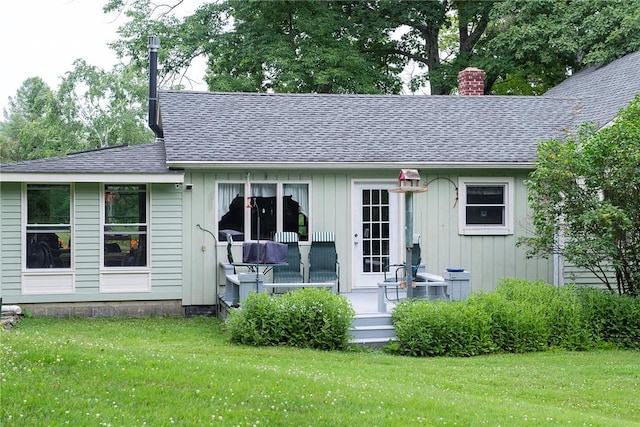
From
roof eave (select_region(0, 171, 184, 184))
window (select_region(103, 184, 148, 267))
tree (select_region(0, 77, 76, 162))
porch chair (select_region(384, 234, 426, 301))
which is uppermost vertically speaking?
tree (select_region(0, 77, 76, 162))

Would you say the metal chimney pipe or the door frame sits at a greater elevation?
the metal chimney pipe

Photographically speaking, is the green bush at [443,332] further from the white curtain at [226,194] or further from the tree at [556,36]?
the tree at [556,36]

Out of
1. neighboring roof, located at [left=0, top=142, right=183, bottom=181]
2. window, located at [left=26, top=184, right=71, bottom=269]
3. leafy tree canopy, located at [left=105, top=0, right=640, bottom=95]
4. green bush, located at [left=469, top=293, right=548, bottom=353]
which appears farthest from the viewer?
leafy tree canopy, located at [left=105, top=0, right=640, bottom=95]

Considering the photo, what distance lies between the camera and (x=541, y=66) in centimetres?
2453

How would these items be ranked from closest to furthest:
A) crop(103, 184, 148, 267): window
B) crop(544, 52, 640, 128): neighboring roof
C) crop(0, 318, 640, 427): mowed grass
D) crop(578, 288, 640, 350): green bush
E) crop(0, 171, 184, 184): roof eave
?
crop(0, 318, 640, 427): mowed grass < crop(578, 288, 640, 350): green bush < crop(0, 171, 184, 184): roof eave < crop(103, 184, 148, 267): window < crop(544, 52, 640, 128): neighboring roof

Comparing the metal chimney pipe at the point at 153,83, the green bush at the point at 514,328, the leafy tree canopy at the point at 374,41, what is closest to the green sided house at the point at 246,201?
the metal chimney pipe at the point at 153,83

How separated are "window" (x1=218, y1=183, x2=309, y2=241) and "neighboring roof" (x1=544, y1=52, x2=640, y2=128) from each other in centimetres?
577

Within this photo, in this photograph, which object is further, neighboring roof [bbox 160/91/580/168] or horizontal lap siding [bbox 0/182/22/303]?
neighboring roof [bbox 160/91/580/168]

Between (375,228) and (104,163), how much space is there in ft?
16.3

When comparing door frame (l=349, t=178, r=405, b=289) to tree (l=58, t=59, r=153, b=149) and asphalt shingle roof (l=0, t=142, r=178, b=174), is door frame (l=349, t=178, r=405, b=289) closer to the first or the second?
asphalt shingle roof (l=0, t=142, r=178, b=174)

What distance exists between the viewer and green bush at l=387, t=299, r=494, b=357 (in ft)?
35.0

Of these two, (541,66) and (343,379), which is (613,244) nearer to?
(343,379)

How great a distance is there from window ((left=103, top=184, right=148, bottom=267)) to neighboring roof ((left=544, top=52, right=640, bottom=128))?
8.50 meters

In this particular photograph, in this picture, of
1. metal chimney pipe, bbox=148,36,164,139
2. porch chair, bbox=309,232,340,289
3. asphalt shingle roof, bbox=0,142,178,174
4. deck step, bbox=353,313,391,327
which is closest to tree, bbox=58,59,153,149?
metal chimney pipe, bbox=148,36,164,139
